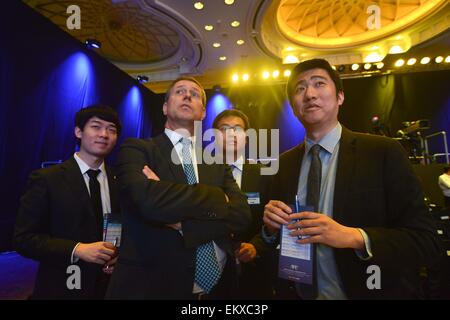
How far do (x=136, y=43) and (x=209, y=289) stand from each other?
7722mm

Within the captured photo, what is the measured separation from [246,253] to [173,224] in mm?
511

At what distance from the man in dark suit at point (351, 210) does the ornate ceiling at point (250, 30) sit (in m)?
4.84

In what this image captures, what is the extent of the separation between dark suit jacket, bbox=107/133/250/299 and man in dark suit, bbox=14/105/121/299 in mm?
257

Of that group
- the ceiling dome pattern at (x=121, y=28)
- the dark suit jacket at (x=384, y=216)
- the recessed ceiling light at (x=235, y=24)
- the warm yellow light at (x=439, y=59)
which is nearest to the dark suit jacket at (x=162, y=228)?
the dark suit jacket at (x=384, y=216)

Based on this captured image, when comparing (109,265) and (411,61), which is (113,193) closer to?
(109,265)

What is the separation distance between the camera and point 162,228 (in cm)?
123

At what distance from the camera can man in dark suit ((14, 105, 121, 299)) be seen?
138 cm

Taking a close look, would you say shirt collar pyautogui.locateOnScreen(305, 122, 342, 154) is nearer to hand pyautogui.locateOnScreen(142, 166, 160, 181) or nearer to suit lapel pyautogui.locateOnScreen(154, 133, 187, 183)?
suit lapel pyautogui.locateOnScreen(154, 133, 187, 183)

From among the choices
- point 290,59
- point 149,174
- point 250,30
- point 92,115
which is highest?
point 290,59

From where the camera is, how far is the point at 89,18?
239 inches

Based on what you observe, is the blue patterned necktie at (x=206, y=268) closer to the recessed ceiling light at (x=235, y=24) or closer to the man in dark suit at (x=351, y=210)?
the man in dark suit at (x=351, y=210)

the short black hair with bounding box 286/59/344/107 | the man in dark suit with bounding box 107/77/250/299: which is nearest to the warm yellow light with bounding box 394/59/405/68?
the short black hair with bounding box 286/59/344/107

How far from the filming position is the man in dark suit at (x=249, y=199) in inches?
57.8

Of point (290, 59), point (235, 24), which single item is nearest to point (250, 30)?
point (235, 24)
